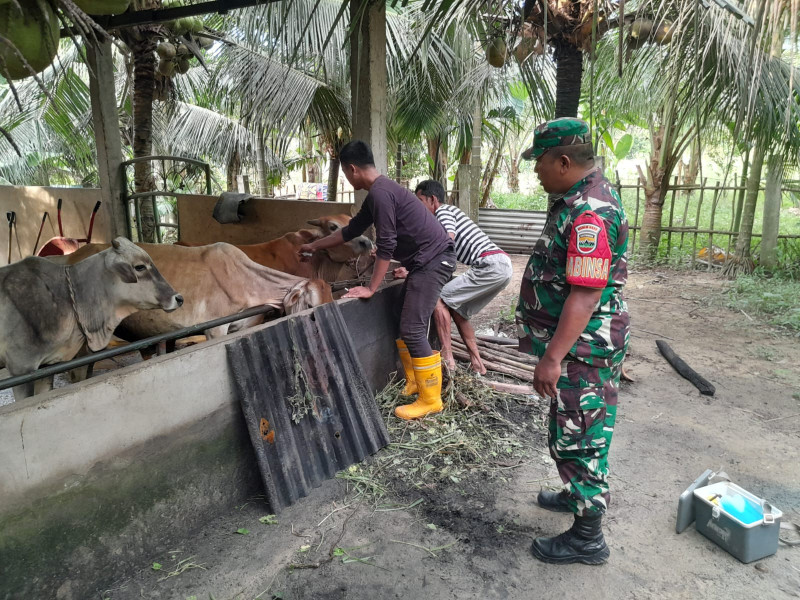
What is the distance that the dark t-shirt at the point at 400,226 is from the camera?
12.8 ft

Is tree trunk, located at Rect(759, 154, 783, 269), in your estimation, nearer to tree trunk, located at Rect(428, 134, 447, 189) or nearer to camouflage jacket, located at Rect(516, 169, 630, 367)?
tree trunk, located at Rect(428, 134, 447, 189)

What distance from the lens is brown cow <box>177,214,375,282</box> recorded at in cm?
492

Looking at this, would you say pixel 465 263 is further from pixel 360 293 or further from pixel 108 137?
pixel 108 137

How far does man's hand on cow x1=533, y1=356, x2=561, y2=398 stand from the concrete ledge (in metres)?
1.66

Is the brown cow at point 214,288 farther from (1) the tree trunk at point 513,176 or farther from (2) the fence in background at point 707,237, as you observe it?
(1) the tree trunk at point 513,176

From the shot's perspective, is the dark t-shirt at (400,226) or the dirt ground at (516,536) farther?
the dark t-shirt at (400,226)

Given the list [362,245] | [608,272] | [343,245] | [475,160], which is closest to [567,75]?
[362,245]

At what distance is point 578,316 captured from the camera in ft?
7.51

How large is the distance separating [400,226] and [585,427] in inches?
82.4

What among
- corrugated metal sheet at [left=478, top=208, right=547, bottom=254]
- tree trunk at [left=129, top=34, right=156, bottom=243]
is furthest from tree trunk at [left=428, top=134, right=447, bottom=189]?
tree trunk at [left=129, top=34, right=156, bottom=243]

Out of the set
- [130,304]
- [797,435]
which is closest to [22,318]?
[130,304]

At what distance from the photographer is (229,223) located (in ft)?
20.1

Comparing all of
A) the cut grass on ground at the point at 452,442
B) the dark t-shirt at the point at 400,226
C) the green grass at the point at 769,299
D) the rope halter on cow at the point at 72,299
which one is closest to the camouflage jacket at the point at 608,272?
the cut grass on ground at the point at 452,442

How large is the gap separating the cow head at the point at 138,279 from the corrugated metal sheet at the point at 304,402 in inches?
23.3
